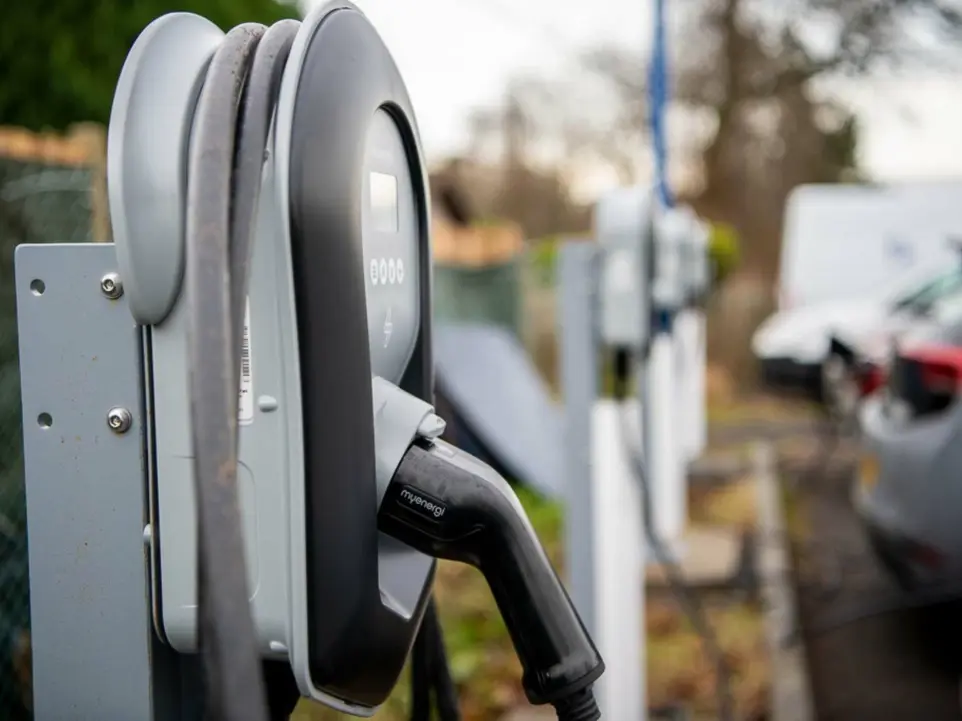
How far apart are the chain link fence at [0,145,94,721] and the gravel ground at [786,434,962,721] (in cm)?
294

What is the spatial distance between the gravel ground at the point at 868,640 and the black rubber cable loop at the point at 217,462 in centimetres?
381

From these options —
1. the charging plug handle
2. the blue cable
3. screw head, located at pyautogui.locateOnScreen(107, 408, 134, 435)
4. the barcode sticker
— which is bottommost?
the charging plug handle

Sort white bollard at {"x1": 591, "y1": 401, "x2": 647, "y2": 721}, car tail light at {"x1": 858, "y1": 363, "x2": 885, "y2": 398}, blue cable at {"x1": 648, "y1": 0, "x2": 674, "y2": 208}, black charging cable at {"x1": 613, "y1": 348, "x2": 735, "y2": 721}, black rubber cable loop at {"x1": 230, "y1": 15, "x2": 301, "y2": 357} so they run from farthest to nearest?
car tail light at {"x1": 858, "y1": 363, "x2": 885, "y2": 398}
blue cable at {"x1": 648, "y1": 0, "x2": 674, "y2": 208}
black charging cable at {"x1": 613, "y1": 348, "x2": 735, "y2": 721}
white bollard at {"x1": 591, "y1": 401, "x2": 647, "y2": 721}
black rubber cable loop at {"x1": 230, "y1": 15, "x2": 301, "y2": 357}

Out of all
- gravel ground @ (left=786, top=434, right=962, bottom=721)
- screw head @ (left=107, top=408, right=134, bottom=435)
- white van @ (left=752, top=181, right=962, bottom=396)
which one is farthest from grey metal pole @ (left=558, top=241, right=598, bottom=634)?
white van @ (left=752, top=181, right=962, bottom=396)

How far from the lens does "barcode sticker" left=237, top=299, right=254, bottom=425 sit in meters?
A: 1.21

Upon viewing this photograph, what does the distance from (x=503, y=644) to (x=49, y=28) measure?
405cm

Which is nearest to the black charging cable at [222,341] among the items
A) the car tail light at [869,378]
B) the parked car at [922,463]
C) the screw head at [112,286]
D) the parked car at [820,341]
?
the screw head at [112,286]

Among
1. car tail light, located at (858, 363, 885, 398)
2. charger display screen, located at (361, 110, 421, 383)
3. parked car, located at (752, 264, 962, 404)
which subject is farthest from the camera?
parked car, located at (752, 264, 962, 404)

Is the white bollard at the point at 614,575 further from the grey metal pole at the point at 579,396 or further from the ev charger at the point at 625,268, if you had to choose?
the ev charger at the point at 625,268

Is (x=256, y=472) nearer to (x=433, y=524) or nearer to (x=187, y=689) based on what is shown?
(x=433, y=524)

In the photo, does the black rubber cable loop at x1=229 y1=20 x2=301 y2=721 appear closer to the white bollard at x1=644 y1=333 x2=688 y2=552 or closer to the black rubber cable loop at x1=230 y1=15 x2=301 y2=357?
the black rubber cable loop at x1=230 y1=15 x2=301 y2=357

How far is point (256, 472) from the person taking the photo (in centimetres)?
122

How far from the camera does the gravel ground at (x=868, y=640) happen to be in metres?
4.43

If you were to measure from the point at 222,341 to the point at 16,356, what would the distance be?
263 centimetres
